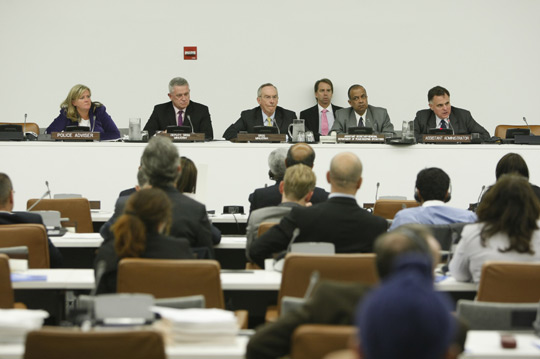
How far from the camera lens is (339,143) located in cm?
802

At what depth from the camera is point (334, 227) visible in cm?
429

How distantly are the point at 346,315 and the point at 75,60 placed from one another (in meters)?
9.17

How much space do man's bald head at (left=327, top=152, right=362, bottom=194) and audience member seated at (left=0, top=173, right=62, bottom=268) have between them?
62.2 inches

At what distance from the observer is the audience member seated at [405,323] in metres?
1.68

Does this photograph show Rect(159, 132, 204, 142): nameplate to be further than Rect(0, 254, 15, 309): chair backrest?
Yes

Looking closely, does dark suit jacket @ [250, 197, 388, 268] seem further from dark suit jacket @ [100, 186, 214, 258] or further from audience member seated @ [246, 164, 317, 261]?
audience member seated @ [246, 164, 317, 261]

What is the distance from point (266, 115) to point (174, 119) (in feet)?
3.20

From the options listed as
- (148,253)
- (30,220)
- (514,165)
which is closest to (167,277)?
(148,253)

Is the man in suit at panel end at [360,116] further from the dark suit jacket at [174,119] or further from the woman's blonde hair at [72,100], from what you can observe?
the woman's blonde hair at [72,100]

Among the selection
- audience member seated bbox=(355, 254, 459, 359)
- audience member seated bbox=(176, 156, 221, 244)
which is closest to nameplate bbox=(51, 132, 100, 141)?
audience member seated bbox=(176, 156, 221, 244)

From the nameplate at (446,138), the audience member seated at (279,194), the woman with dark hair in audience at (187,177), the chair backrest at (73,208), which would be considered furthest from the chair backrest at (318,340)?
the nameplate at (446,138)

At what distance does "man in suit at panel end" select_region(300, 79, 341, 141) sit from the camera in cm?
967

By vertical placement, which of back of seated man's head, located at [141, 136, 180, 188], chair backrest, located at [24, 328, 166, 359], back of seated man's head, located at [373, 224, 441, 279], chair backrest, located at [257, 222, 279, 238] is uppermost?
back of seated man's head, located at [141, 136, 180, 188]

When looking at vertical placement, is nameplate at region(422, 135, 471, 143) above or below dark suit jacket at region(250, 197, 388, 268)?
above
